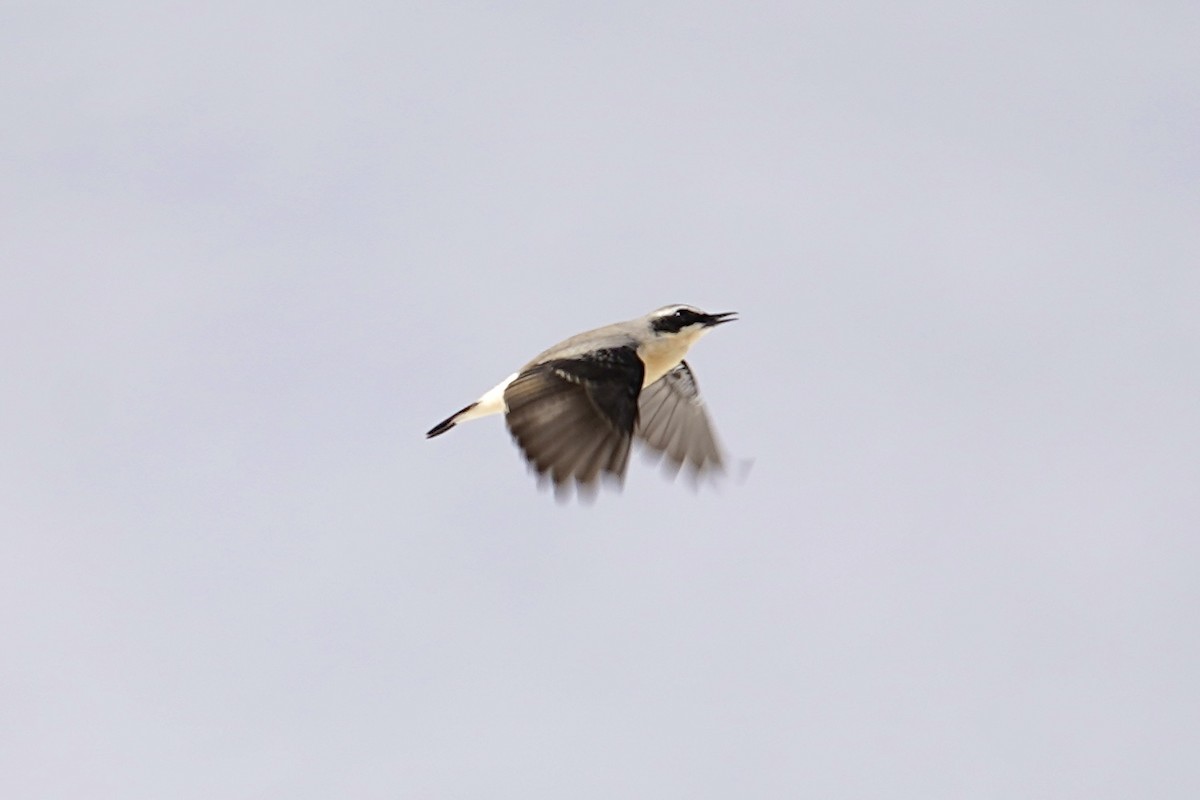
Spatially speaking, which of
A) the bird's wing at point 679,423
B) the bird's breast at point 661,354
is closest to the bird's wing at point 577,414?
the bird's breast at point 661,354

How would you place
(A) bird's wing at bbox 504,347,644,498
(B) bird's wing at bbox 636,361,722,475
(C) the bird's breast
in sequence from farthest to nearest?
(B) bird's wing at bbox 636,361,722,475, (C) the bird's breast, (A) bird's wing at bbox 504,347,644,498

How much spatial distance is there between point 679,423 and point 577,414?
5880 millimetres

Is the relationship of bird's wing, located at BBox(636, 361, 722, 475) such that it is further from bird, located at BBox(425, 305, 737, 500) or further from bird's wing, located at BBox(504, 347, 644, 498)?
bird's wing, located at BBox(504, 347, 644, 498)

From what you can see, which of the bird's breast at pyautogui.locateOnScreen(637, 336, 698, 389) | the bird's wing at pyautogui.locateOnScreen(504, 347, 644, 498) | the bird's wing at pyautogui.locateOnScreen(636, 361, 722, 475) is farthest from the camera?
the bird's wing at pyautogui.locateOnScreen(636, 361, 722, 475)

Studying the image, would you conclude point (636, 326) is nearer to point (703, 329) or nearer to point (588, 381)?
point (703, 329)

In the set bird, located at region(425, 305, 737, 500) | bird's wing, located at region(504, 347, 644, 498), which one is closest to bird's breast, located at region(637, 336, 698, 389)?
bird, located at region(425, 305, 737, 500)

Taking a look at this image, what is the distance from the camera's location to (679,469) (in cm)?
2334

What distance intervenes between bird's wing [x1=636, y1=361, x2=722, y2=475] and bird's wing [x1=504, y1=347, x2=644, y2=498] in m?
3.40

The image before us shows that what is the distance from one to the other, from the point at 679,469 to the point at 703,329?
7.21 feet

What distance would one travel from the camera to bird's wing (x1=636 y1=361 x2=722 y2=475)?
23484 mm

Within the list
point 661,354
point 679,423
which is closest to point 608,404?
point 661,354

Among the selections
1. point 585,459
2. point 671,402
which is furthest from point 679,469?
point 585,459

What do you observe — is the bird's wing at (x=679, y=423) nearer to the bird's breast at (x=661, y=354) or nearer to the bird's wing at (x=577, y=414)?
the bird's breast at (x=661, y=354)

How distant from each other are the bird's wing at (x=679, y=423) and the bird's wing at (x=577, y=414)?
11.2 ft
